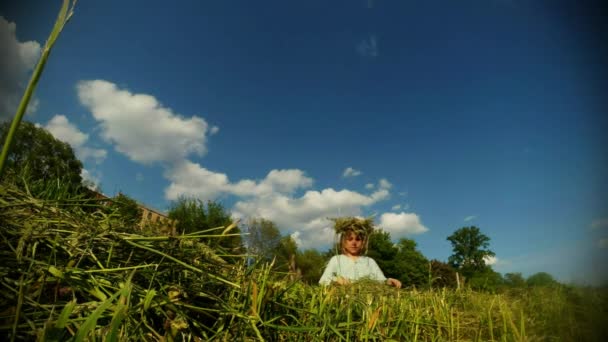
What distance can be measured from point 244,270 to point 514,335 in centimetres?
89

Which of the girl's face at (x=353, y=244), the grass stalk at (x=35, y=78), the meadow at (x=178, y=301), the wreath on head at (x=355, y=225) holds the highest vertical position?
the wreath on head at (x=355, y=225)

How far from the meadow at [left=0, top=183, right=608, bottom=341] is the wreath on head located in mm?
4224

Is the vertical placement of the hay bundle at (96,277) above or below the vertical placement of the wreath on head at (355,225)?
below

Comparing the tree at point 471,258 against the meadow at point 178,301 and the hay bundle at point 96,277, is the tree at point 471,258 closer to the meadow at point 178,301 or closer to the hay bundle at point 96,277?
the meadow at point 178,301

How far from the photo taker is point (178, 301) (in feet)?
2.82

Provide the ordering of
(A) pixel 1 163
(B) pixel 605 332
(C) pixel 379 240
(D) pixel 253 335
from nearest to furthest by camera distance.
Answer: (A) pixel 1 163
(B) pixel 605 332
(D) pixel 253 335
(C) pixel 379 240

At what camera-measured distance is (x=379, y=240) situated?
2319 centimetres

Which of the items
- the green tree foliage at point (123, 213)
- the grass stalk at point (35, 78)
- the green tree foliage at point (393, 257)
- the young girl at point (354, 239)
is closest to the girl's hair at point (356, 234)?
the young girl at point (354, 239)

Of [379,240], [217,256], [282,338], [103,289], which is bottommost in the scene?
[282,338]

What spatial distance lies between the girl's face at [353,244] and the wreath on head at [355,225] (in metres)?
0.09

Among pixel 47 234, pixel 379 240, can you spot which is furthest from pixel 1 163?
pixel 379 240

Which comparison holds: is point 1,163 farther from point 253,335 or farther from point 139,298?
point 253,335

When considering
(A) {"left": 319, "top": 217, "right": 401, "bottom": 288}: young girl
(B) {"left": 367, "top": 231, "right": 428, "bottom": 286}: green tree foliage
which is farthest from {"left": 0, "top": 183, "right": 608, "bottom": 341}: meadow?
(B) {"left": 367, "top": 231, "right": 428, "bottom": 286}: green tree foliage

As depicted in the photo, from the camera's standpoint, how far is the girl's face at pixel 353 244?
5.53 m
